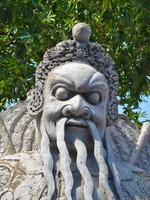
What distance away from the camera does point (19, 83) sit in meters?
11.2

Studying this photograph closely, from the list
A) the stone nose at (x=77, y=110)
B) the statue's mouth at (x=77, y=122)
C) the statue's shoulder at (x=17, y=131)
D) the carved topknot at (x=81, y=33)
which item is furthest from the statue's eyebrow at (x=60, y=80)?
the statue's shoulder at (x=17, y=131)

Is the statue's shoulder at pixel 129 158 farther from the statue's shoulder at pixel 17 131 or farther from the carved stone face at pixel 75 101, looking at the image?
the statue's shoulder at pixel 17 131

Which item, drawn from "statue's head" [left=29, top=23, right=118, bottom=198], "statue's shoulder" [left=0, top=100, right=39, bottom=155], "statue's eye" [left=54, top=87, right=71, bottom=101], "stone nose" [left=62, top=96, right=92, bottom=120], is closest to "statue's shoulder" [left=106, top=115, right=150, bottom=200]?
"statue's head" [left=29, top=23, right=118, bottom=198]

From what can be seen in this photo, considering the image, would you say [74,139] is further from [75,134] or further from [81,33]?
[81,33]

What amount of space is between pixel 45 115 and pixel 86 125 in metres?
0.28

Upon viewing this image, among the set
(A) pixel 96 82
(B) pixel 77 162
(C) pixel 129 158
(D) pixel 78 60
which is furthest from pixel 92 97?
(C) pixel 129 158

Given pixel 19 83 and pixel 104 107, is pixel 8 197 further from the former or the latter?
pixel 19 83

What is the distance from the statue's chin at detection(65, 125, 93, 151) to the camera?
591 cm

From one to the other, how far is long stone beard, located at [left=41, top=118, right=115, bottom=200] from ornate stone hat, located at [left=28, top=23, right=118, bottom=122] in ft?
0.72

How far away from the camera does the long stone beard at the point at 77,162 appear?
5.70 meters

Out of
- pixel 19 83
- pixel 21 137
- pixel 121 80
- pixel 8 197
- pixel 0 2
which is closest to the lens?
pixel 8 197

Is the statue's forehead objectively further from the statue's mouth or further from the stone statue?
the statue's mouth

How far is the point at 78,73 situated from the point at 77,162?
0.58 metres

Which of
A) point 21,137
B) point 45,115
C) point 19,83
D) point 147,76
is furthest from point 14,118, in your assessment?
point 147,76
